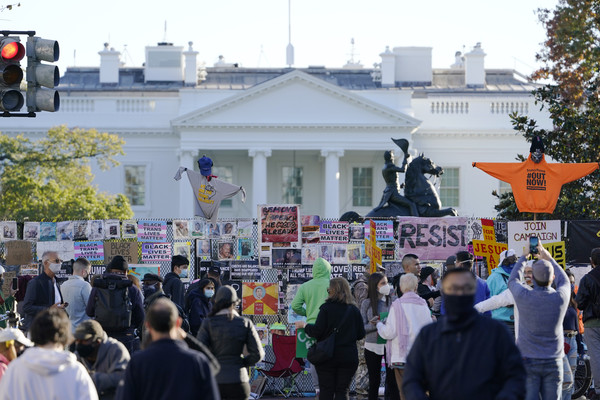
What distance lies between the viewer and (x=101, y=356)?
7051 millimetres

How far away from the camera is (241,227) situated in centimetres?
1509

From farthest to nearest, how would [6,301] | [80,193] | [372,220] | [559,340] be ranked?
[80,193]
[372,220]
[6,301]
[559,340]

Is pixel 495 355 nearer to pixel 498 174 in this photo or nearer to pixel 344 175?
pixel 498 174

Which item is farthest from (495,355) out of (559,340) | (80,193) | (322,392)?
(80,193)

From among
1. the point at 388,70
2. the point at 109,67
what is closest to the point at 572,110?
the point at 388,70

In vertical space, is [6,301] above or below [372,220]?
below

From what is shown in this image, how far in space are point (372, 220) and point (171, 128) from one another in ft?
122

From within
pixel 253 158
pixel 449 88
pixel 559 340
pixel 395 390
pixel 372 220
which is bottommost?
pixel 395 390

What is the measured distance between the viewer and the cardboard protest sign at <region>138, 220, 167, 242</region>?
1498 cm

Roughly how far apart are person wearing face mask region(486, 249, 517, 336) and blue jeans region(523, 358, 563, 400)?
2.01m

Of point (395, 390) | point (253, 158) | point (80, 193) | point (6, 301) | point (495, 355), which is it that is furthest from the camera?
point (253, 158)

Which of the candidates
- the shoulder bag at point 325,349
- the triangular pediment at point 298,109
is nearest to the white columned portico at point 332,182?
the triangular pediment at point 298,109

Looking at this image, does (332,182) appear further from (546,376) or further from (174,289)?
(546,376)

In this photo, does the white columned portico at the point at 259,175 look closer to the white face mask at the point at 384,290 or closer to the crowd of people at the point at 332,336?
the crowd of people at the point at 332,336
